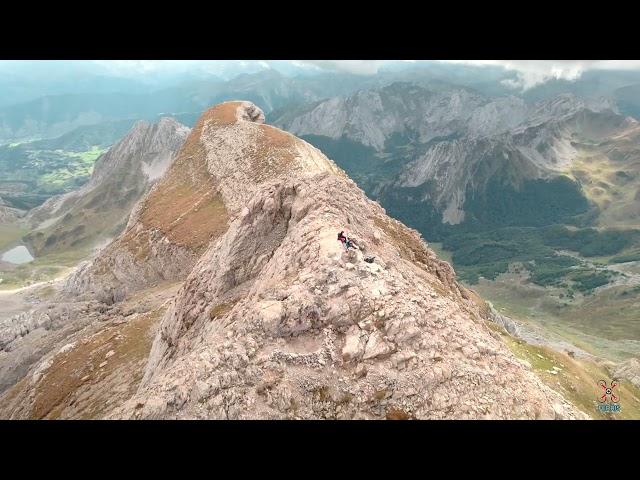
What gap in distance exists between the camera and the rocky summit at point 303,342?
71.9 ft

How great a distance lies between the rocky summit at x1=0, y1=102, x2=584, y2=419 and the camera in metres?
21.9

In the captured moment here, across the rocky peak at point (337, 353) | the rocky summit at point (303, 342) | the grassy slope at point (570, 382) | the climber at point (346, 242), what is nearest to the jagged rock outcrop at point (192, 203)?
the rocky summit at point (303, 342)

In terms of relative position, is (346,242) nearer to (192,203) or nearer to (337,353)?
(337,353)

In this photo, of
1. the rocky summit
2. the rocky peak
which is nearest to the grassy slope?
the rocky summit

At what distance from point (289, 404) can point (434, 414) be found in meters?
6.90

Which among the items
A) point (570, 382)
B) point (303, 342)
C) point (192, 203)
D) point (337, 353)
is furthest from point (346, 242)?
point (192, 203)

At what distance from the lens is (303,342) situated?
24.3 m

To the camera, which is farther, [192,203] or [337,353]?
[192,203]

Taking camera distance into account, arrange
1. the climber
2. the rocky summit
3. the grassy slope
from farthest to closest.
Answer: the grassy slope → the climber → the rocky summit

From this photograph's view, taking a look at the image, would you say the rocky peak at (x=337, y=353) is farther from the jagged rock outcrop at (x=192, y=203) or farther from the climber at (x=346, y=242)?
the jagged rock outcrop at (x=192, y=203)

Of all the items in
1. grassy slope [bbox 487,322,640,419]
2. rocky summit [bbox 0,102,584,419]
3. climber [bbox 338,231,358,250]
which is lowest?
grassy slope [bbox 487,322,640,419]

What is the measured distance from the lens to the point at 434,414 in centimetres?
2102

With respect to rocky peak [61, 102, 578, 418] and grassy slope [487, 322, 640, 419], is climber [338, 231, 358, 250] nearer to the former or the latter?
→ rocky peak [61, 102, 578, 418]
